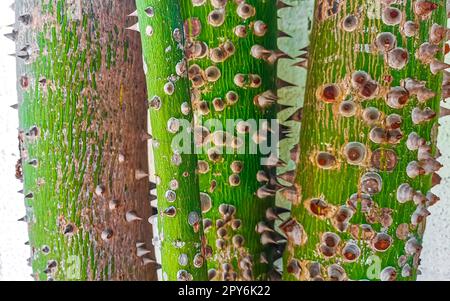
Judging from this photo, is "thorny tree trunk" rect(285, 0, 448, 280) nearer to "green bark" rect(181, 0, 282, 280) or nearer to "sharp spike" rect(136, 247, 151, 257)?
"green bark" rect(181, 0, 282, 280)

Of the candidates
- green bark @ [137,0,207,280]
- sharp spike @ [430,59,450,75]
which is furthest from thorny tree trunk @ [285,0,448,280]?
green bark @ [137,0,207,280]

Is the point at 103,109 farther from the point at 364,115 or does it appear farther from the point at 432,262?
the point at 432,262

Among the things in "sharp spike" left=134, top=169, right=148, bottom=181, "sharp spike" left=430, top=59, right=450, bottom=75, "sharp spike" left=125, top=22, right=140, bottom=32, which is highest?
"sharp spike" left=125, top=22, right=140, bottom=32

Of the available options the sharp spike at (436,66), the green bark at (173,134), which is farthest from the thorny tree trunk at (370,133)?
the green bark at (173,134)

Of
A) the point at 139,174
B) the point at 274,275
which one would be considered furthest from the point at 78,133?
the point at 274,275

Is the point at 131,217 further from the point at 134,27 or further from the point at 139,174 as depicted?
the point at 134,27

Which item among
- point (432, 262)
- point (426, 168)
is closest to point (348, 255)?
point (426, 168)

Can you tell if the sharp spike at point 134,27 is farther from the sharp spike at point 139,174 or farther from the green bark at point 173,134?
the sharp spike at point 139,174
